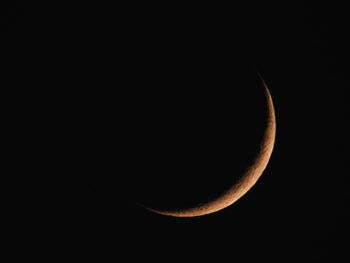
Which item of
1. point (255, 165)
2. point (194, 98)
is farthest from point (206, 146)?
point (255, 165)

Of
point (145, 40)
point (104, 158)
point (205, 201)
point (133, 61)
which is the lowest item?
point (205, 201)

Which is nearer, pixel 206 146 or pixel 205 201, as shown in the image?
pixel 206 146

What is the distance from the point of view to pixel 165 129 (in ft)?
3.93

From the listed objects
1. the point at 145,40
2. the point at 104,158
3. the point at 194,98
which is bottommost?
the point at 104,158

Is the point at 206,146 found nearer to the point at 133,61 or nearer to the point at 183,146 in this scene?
the point at 183,146

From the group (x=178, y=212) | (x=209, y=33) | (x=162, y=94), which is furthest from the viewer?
(x=178, y=212)

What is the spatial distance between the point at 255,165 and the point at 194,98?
0.45m

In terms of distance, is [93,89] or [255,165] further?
[255,165]

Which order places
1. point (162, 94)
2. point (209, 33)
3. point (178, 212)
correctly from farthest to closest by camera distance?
point (178, 212)
point (209, 33)
point (162, 94)

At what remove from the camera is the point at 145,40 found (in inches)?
50.2

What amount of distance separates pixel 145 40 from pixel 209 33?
0.92 feet

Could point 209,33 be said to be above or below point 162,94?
above

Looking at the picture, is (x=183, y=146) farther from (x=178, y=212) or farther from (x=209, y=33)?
(x=209, y=33)

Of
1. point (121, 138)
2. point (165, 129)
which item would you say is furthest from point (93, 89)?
point (165, 129)
